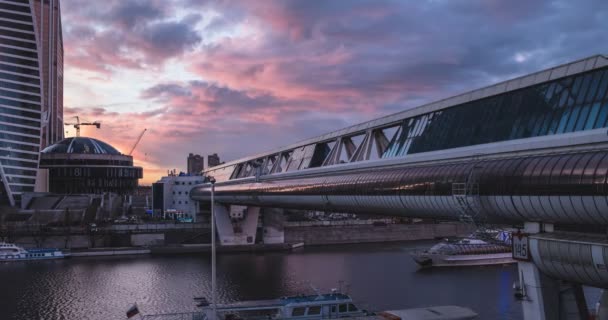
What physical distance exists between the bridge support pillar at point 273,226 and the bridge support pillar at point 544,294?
78.3m

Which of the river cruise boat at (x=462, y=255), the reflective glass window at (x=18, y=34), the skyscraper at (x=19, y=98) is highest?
the reflective glass window at (x=18, y=34)

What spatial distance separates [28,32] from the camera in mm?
146250

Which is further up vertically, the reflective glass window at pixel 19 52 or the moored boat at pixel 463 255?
the reflective glass window at pixel 19 52

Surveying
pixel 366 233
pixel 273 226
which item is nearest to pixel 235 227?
pixel 273 226

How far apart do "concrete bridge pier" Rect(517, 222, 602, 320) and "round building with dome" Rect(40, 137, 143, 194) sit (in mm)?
154157

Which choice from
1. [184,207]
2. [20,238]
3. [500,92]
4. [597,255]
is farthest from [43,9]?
[597,255]

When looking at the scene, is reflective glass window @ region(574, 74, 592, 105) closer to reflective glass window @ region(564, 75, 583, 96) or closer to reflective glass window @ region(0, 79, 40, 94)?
reflective glass window @ region(564, 75, 583, 96)

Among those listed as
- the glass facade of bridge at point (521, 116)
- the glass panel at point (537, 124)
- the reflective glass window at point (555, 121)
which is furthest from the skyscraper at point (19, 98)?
the reflective glass window at point (555, 121)

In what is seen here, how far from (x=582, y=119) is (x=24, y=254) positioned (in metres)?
78.2

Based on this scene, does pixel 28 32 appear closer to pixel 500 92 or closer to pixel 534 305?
pixel 500 92

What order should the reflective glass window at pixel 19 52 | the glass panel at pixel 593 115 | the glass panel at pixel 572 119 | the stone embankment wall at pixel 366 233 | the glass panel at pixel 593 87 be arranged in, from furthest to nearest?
the reflective glass window at pixel 19 52 < the stone embankment wall at pixel 366 233 < the glass panel at pixel 572 119 < the glass panel at pixel 593 87 < the glass panel at pixel 593 115

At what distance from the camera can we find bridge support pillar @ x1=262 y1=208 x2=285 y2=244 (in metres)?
102

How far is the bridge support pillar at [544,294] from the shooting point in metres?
24.3

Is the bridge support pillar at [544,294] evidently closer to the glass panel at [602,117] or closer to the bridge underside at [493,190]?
the bridge underside at [493,190]
